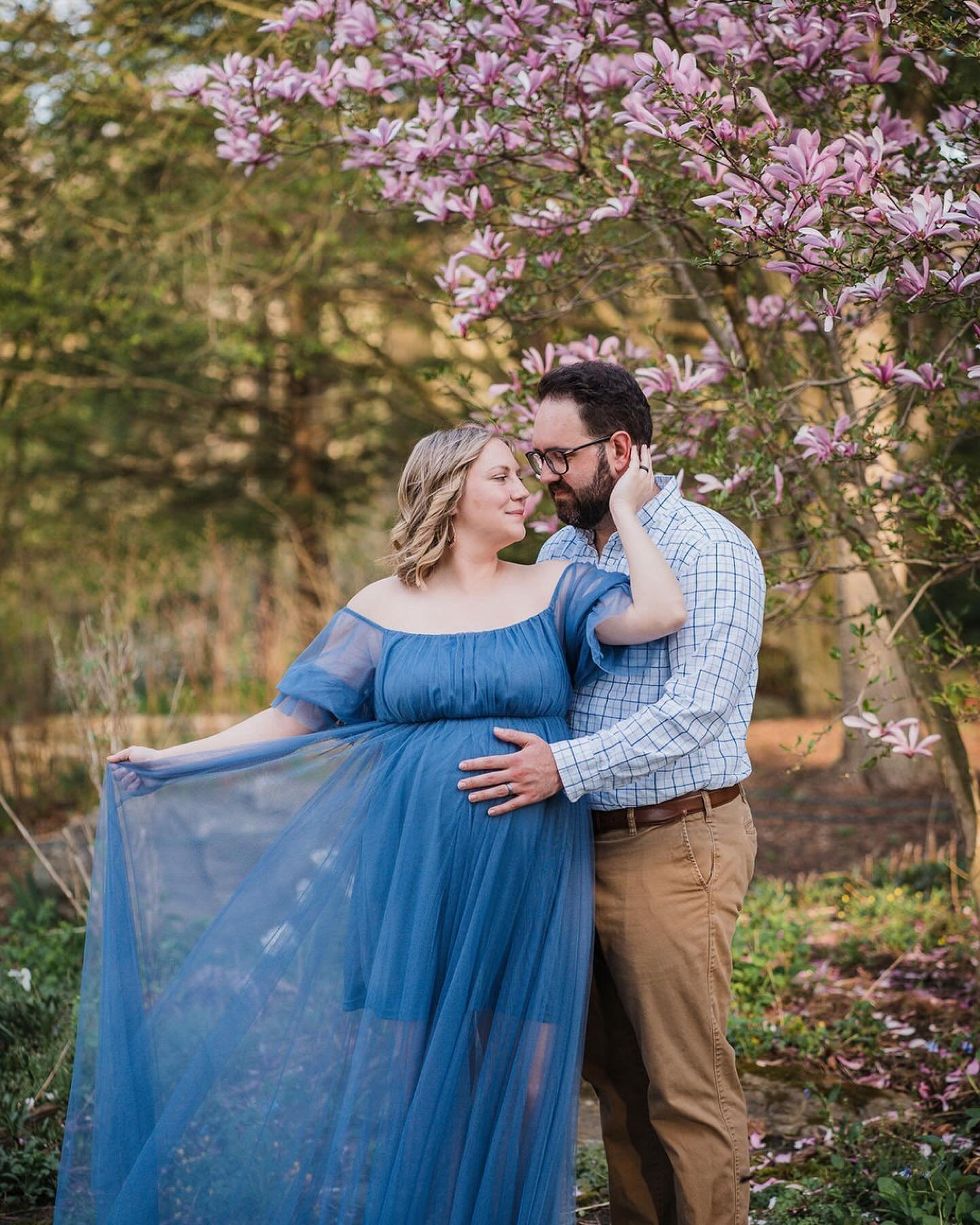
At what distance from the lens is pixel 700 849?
108 inches

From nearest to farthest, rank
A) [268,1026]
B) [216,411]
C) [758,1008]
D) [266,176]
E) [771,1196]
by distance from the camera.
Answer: [268,1026] → [771,1196] → [758,1008] → [266,176] → [216,411]

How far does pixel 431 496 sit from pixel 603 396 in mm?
467

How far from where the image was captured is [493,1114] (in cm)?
263

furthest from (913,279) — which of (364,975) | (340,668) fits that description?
(364,975)

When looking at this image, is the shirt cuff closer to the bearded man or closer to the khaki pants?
the bearded man

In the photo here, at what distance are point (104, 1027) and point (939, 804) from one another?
5.52 m

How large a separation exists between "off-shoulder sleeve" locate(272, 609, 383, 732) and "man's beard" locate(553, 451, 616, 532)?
533 millimetres

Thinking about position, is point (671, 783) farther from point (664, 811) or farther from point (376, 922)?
point (376, 922)

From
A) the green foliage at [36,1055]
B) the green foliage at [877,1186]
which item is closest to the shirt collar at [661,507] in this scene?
the green foliage at [877,1186]

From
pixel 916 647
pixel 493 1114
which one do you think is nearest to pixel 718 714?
pixel 493 1114

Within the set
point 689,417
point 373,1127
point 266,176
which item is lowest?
point 373,1127

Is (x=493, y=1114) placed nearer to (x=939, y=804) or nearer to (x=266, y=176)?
(x=939, y=804)

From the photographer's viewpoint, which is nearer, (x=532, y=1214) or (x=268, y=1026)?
(x=532, y=1214)

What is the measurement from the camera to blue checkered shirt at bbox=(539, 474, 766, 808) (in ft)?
8.49
